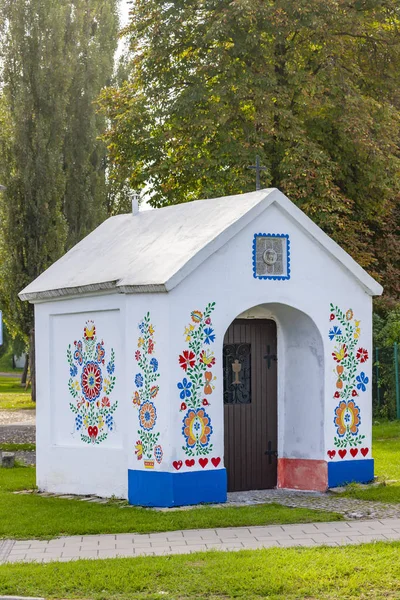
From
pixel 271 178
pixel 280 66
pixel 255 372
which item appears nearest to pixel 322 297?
pixel 255 372

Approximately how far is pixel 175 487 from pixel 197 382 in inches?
47.9

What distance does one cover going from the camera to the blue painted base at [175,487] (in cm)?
1234

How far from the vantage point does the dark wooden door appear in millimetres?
13977

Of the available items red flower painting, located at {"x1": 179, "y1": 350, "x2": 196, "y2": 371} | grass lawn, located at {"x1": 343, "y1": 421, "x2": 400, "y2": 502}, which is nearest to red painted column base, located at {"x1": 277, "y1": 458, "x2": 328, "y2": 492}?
grass lawn, located at {"x1": 343, "y1": 421, "x2": 400, "y2": 502}

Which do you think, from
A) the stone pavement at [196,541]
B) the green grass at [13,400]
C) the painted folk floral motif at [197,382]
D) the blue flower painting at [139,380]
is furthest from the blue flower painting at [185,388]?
the green grass at [13,400]

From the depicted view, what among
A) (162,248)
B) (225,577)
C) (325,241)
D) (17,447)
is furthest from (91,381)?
(17,447)

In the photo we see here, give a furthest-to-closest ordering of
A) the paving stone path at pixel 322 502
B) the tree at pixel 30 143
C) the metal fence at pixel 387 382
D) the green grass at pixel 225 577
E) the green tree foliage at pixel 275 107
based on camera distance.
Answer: the tree at pixel 30 143 → the green tree foliage at pixel 275 107 → the metal fence at pixel 387 382 → the paving stone path at pixel 322 502 → the green grass at pixel 225 577

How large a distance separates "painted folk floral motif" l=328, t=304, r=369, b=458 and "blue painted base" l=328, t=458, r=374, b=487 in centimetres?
11

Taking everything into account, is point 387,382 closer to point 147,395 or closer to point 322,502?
point 322,502

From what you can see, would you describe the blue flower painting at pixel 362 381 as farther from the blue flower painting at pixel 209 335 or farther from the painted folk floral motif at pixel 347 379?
the blue flower painting at pixel 209 335

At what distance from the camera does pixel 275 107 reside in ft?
85.5

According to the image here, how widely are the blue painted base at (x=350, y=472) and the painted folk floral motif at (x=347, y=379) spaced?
11 cm

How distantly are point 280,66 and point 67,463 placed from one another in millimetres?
15663

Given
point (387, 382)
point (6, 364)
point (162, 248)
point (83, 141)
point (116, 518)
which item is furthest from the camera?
point (6, 364)
